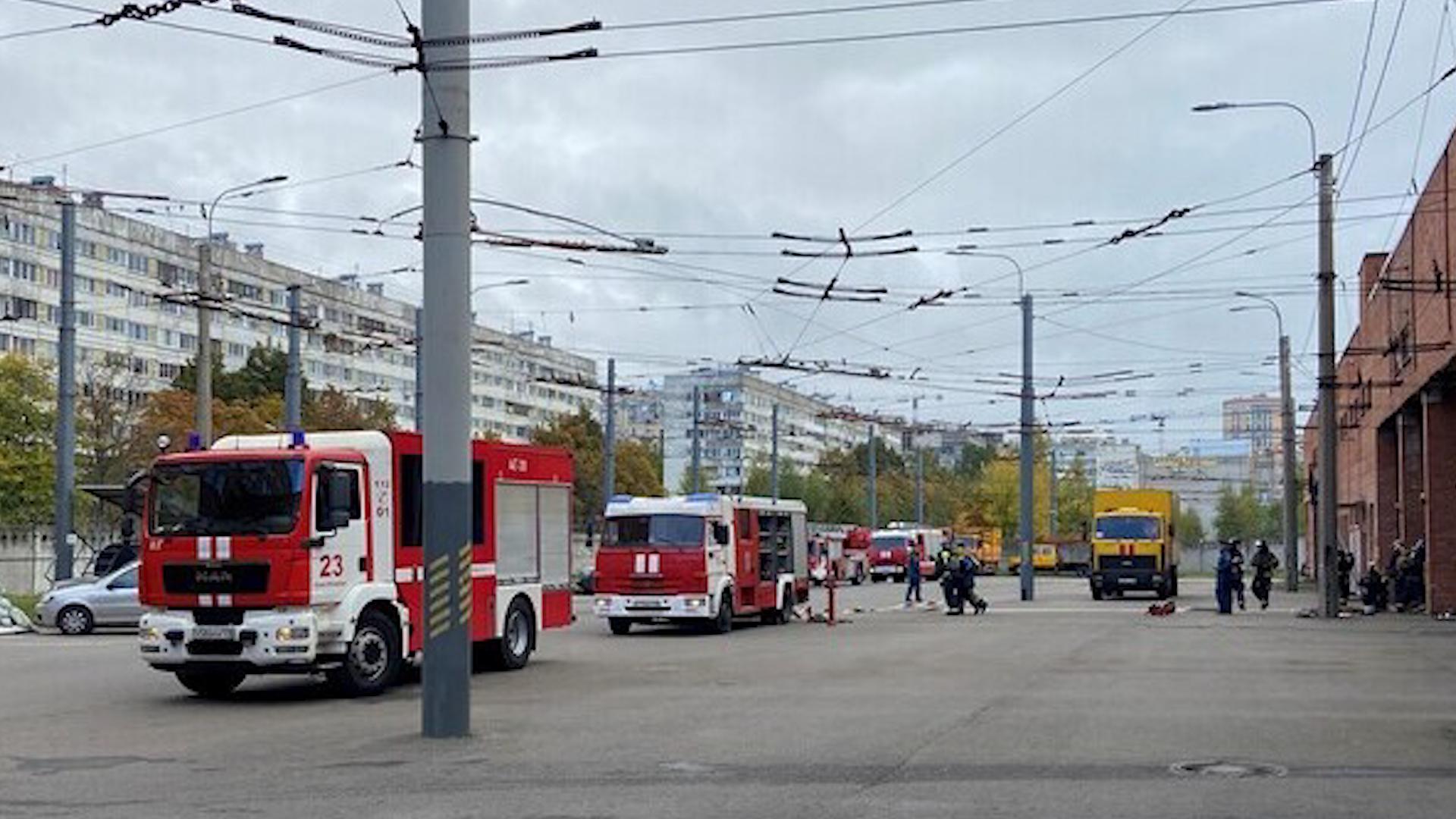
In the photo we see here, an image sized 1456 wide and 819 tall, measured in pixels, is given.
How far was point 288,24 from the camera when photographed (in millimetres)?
17656

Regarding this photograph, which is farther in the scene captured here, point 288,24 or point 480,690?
point 480,690

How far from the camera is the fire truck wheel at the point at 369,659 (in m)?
19.2

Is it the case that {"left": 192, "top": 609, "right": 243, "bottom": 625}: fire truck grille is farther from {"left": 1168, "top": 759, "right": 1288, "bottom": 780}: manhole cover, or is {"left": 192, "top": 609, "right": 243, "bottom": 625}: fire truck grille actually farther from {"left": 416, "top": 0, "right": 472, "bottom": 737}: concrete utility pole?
{"left": 1168, "top": 759, "right": 1288, "bottom": 780}: manhole cover

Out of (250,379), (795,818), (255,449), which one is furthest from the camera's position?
(250,379)

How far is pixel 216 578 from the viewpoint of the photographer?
61.0ft

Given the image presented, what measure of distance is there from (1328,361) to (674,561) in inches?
592

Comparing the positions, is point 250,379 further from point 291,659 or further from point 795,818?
point 795,818

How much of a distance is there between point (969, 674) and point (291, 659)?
842 cm

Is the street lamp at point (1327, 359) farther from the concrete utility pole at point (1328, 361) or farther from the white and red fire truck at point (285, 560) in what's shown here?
the white and red fire truck at point (285, 560)

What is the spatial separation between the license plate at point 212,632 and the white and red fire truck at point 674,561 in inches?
583

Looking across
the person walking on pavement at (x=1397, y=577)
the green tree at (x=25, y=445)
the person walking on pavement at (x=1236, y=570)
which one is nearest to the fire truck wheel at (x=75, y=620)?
the person walking on pavement at (x=1236, y=570)

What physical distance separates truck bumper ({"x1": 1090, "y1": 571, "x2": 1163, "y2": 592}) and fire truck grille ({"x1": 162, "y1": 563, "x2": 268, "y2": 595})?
3741 centimetres

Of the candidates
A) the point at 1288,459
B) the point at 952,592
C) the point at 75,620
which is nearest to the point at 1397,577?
the point at 952,592

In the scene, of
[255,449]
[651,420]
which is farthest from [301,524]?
[651,420]
